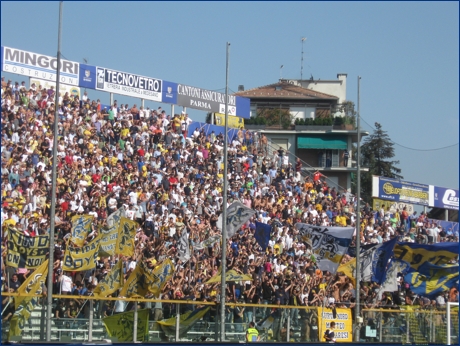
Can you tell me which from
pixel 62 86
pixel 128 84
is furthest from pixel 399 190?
pixel 62 86

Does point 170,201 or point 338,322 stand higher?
point 170,201

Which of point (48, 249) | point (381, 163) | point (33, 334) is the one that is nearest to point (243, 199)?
point (48, 249)

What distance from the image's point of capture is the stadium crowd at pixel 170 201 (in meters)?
24.9

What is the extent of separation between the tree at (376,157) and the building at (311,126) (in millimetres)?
3179

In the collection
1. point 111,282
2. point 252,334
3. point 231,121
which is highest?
point 231,121

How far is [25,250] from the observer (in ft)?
70.7

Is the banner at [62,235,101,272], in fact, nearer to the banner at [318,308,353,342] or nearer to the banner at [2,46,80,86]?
the banner at [318,308,353,342]

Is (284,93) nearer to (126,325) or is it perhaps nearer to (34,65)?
(34,65)

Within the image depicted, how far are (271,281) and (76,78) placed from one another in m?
15.1

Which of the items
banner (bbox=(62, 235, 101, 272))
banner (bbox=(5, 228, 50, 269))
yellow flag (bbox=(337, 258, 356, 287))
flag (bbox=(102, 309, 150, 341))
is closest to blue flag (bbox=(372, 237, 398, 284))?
yellow flag (bbox=(337, 258, 356, 287))

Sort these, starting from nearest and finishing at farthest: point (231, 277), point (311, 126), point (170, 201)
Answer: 1. point (231, 277)
2. point (170, 201)
3. point (311, 126)

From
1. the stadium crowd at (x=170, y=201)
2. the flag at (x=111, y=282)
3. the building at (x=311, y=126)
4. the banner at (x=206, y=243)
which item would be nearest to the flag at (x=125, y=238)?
the stadium crowd at (x=170, y=201)

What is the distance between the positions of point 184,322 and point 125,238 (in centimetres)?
294

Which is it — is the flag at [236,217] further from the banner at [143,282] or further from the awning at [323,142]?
the awning at [323,142]
